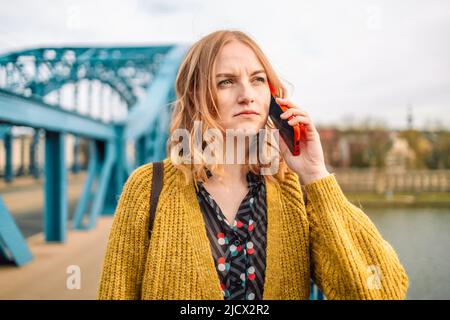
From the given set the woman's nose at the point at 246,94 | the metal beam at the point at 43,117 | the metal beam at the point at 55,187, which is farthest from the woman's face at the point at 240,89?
the metal beam at the point at 55,187

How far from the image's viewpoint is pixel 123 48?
17266 mm

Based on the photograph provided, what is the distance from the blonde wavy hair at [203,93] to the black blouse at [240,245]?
0.40 ft

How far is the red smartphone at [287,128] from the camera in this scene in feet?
4.19

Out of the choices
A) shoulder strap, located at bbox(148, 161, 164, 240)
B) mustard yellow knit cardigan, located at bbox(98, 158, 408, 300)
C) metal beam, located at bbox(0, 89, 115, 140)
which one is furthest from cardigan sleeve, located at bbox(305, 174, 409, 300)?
metal beam, located at bbox(0, 89, 115, 140)

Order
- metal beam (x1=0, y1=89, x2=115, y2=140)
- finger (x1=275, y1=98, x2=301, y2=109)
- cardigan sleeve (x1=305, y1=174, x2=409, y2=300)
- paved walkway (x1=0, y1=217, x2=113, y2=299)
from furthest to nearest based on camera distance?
metal beam (x1=0, y1=89, x2=115, y2=140), paved walkway (x1=0, y1=217, x2=113, y2=299), finger (x1=275, y1=98, x2=301, y2=109), cardigan sleeve (x1=305, y1=174, x2=409, y2=300)

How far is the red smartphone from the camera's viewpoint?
1.28 meters

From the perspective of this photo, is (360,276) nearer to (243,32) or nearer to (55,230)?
(243,32)

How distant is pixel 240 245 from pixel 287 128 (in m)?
0.41

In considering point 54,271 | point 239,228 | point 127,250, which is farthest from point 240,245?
point 54,271

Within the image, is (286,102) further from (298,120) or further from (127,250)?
(127,250)

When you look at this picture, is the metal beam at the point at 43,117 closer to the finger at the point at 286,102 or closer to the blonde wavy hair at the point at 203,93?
the blonde wavy hair at the point at 203,93

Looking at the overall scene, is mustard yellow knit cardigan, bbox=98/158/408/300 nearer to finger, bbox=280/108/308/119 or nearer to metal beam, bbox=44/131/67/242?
finger, bbox=280/108/308/119
